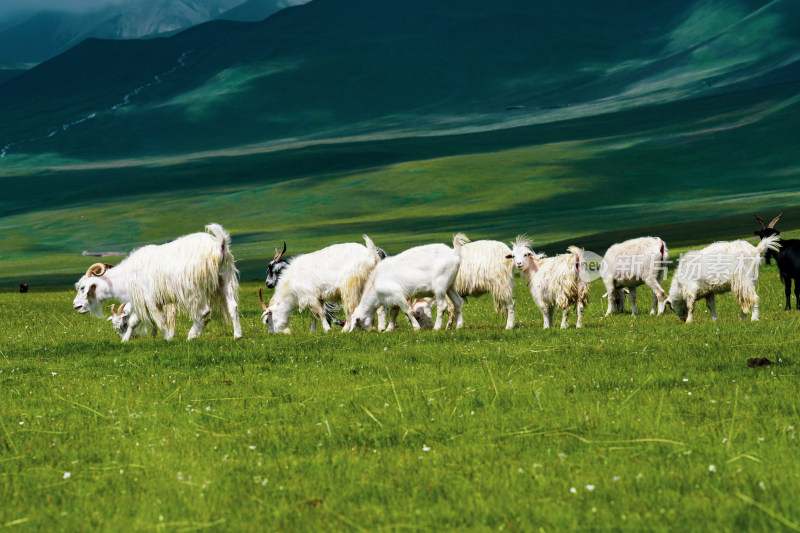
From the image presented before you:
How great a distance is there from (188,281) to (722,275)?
10508mm

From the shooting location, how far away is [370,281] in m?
19.2

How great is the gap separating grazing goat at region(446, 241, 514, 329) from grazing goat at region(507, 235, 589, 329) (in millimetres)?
532

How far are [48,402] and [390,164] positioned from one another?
6047 inches

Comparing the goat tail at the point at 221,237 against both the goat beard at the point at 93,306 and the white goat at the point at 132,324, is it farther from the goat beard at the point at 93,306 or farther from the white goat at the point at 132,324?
the goat beard at the point at 93,306

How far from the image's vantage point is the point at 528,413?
32.8ft

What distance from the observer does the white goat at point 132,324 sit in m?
18.7

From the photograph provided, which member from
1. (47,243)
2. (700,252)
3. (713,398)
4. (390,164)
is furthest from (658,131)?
(713,398)

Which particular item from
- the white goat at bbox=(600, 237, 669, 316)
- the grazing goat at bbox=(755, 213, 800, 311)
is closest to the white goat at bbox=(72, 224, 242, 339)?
the white goat at bbox=(600, 237, 669, 316)

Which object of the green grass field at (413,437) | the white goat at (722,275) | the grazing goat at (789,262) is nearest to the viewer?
the green grass field at (413,437)

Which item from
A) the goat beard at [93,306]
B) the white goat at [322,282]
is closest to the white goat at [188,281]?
the goat beard at [93,306]

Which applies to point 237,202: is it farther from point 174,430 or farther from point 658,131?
point 174,430

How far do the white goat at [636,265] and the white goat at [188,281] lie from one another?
9703mm

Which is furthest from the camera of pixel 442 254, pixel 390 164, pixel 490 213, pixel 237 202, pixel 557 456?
pixel 390 164

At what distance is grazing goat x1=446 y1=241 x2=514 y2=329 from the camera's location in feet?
67.7
